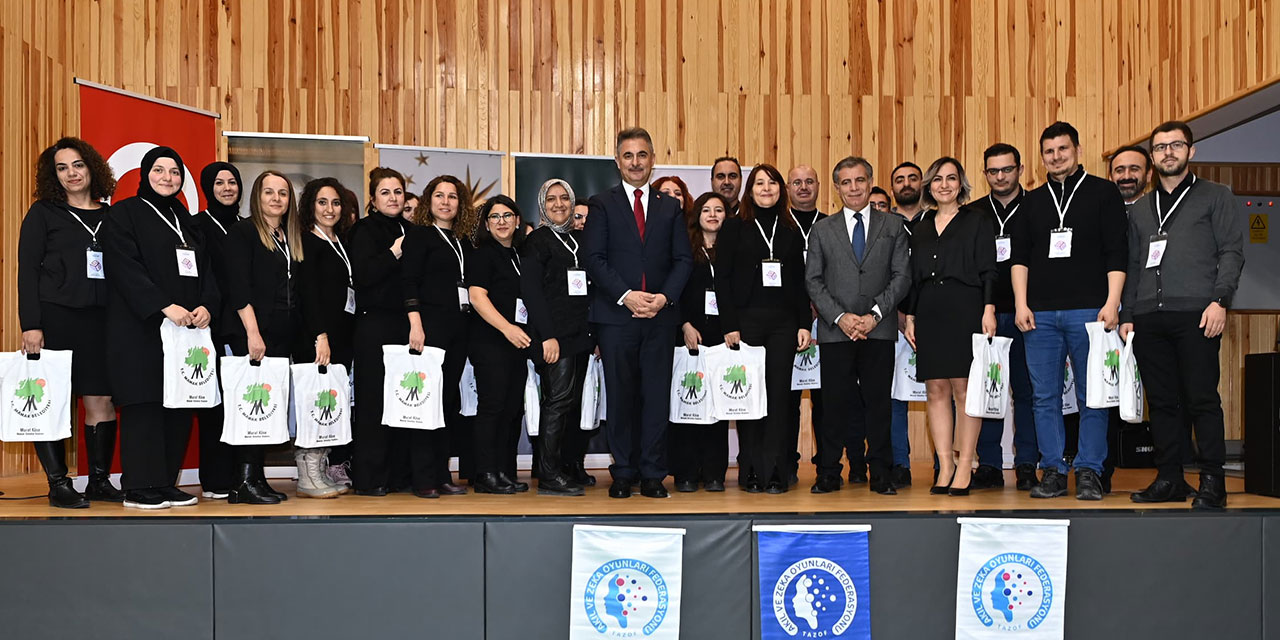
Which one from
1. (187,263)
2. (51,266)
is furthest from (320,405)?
(51,266)

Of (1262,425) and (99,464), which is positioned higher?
(1262,425)

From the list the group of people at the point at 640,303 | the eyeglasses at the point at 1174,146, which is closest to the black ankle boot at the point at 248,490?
the group of people at the point at 640,303

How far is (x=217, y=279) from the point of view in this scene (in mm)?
4230

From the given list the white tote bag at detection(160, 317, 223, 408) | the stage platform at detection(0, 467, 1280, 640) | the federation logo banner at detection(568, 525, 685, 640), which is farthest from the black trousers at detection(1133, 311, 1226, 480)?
the white tote bag at detection(160, 317, 223, 408)

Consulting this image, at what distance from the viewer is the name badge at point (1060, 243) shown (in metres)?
4.17

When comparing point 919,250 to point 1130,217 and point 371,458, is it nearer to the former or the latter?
point 1130,217

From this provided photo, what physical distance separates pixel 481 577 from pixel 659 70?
15.0ft

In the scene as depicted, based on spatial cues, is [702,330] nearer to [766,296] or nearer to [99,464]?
[766,296]

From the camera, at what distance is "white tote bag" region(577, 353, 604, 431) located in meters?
4.59

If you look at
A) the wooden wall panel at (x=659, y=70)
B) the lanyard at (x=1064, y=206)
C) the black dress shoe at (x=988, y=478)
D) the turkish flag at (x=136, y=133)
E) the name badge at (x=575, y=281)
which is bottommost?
the black dress shoe at (x=988, y=478)

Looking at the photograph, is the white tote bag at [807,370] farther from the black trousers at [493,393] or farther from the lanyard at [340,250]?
the lanyard at [340,250]

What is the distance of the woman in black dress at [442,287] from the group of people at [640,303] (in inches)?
0.6

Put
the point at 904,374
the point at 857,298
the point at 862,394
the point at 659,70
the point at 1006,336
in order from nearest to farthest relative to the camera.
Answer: the point at 857,298 < the point at 862,394 < the point at 1006,336 < the point at 904,374 < the point at 659,70

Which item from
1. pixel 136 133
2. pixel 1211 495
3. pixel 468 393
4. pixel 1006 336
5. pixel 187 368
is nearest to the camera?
pixel 1211 495
